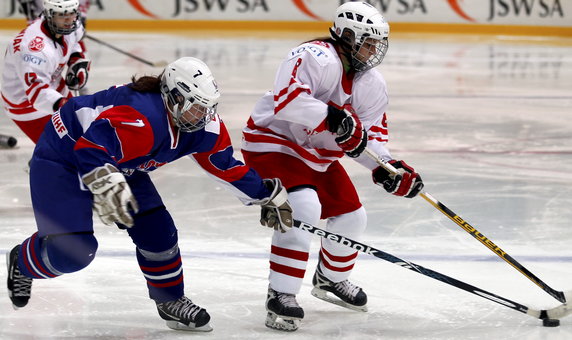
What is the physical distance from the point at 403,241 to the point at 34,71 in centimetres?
189

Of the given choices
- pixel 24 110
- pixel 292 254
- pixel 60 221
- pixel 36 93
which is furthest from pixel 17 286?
pixel 24 110

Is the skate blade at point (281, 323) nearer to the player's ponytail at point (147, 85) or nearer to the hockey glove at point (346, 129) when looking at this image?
the hockey glove at point (346, 129)

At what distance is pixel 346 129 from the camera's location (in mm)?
2973

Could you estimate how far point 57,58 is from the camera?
4.81m

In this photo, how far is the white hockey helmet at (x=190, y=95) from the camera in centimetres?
267

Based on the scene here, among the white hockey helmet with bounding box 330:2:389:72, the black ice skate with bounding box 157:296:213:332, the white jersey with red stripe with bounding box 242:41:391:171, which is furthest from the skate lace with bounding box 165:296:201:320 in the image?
the white hockey helmet with bounding box 330:2:389:72

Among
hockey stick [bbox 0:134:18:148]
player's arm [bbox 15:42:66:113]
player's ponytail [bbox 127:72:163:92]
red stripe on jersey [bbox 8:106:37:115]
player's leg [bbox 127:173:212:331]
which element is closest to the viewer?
player's ponytail [bbox 127:72:163:92]

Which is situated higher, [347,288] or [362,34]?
[362,34]

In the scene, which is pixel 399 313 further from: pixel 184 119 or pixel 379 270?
pixel 184 119

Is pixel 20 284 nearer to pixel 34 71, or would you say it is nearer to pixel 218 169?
pixel 218 169

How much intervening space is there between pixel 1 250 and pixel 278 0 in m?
9.56

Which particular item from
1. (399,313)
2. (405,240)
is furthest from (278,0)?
(399,313)

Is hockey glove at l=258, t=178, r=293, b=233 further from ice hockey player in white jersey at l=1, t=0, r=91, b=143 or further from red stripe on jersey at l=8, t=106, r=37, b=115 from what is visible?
red stripe on jersey at l=8, t=106, r=37, b=115

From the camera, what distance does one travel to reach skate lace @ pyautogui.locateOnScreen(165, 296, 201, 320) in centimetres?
294
